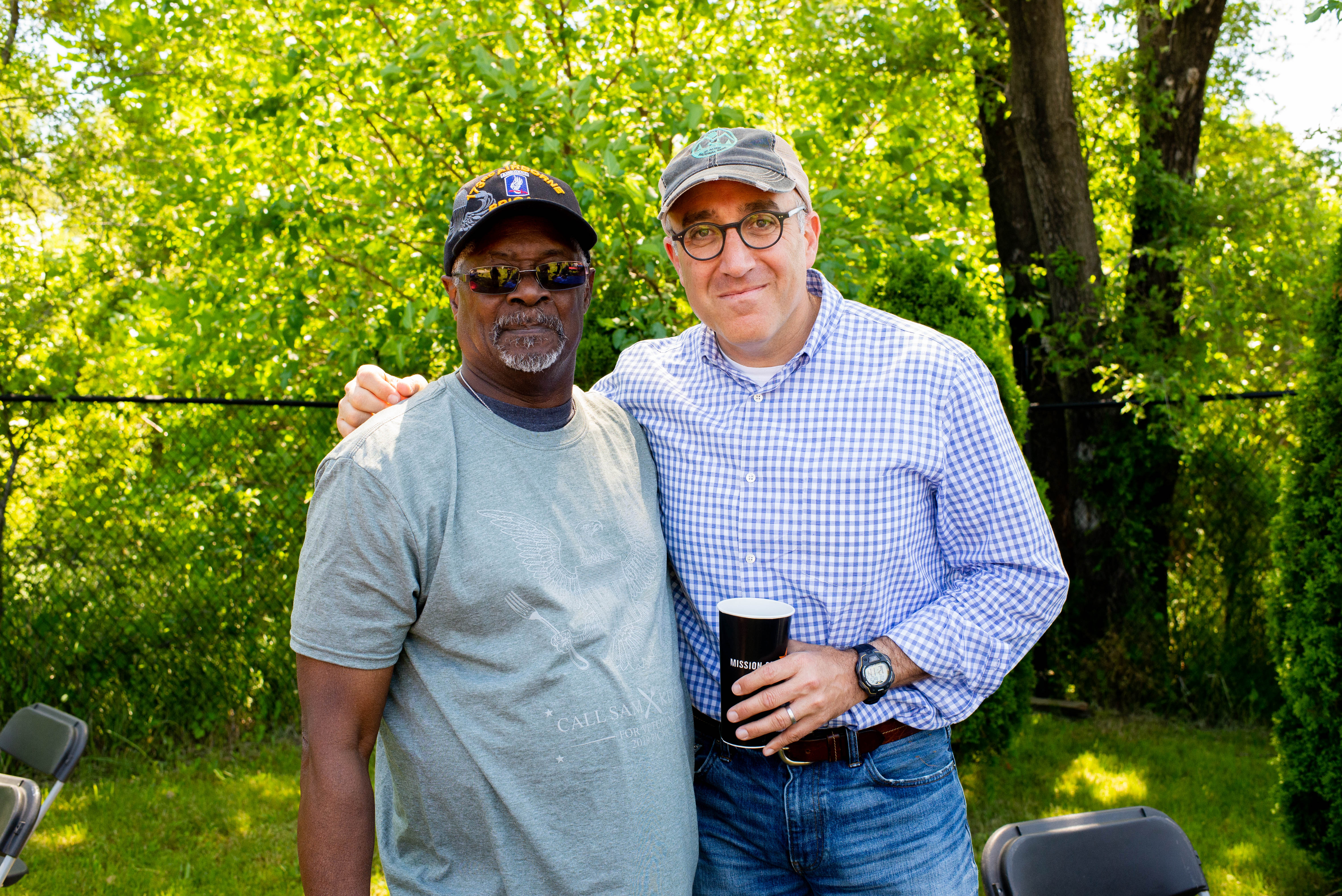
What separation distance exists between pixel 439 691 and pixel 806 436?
90 centimetres

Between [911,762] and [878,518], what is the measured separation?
1.71 feet

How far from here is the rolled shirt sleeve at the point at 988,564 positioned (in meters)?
1.96

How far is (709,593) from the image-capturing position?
6.73 ft

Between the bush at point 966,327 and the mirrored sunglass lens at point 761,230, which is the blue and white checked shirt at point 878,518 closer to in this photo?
the mirrored sunglass lens at point 761,230

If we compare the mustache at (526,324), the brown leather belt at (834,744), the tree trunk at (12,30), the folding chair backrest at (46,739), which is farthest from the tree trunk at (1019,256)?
the tree trunk at (12,30)

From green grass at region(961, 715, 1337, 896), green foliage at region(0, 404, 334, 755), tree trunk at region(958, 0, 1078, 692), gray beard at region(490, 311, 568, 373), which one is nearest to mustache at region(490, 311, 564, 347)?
gray beard at region(490, 311, 568, 373)

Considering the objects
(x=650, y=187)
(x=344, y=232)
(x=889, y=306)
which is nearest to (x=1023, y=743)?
(x=889, y=306)

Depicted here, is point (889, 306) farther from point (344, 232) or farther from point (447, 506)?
point (447, 506)

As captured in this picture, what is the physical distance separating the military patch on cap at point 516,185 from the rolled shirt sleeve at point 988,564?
955 mm

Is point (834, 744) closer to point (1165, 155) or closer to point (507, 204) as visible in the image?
point (507, 204)

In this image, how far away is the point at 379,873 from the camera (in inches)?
156

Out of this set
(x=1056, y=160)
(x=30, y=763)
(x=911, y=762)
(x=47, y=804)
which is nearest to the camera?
(x=911, y=762)

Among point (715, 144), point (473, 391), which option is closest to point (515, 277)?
point (473, 391)

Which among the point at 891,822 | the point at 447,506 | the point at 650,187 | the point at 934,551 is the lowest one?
the point at 891,822
